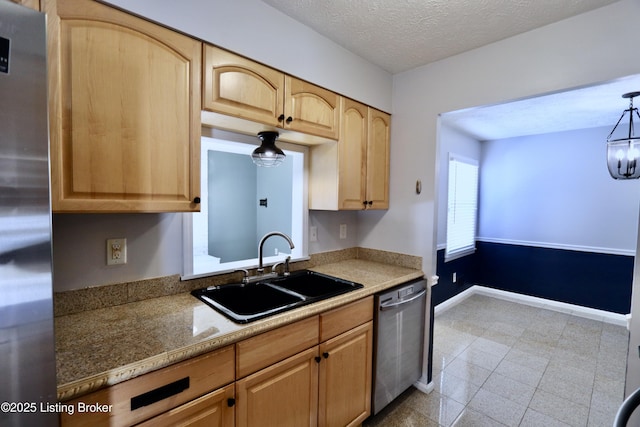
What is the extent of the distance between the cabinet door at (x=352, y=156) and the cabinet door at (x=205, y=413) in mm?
1304

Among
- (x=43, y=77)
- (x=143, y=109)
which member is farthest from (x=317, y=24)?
(x=43, y=77)

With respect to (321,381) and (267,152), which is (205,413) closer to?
(321,381)

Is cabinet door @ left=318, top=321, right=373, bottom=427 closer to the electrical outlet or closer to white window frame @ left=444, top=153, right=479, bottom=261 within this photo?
the electrical outlet

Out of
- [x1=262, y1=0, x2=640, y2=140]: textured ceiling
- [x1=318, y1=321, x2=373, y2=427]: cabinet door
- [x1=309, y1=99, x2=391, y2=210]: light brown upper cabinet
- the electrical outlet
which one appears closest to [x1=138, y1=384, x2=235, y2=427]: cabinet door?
[x1=318, y1=321, x2=373, y2=427]: cabinet door

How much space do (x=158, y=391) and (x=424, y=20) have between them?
216cm

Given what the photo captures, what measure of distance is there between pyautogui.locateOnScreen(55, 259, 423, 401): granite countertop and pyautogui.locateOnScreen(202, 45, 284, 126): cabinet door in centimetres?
97

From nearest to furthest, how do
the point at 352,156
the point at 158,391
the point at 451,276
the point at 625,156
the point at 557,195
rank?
1. the point at 158,391
2. the point at 352,156
3. the point at 625,156
4. the point at 557,195
5. the point at 451,276

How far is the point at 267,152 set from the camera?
1.71 meters

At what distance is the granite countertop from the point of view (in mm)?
852

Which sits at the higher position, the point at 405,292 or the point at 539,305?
the point at 405,292

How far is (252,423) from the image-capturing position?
121cm

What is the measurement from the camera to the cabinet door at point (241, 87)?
1.33m

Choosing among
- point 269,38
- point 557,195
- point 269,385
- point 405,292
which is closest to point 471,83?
point 269,38

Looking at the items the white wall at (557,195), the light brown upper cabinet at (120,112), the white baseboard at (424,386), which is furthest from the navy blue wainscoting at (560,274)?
the light brown upper cabinet at (120,112)
